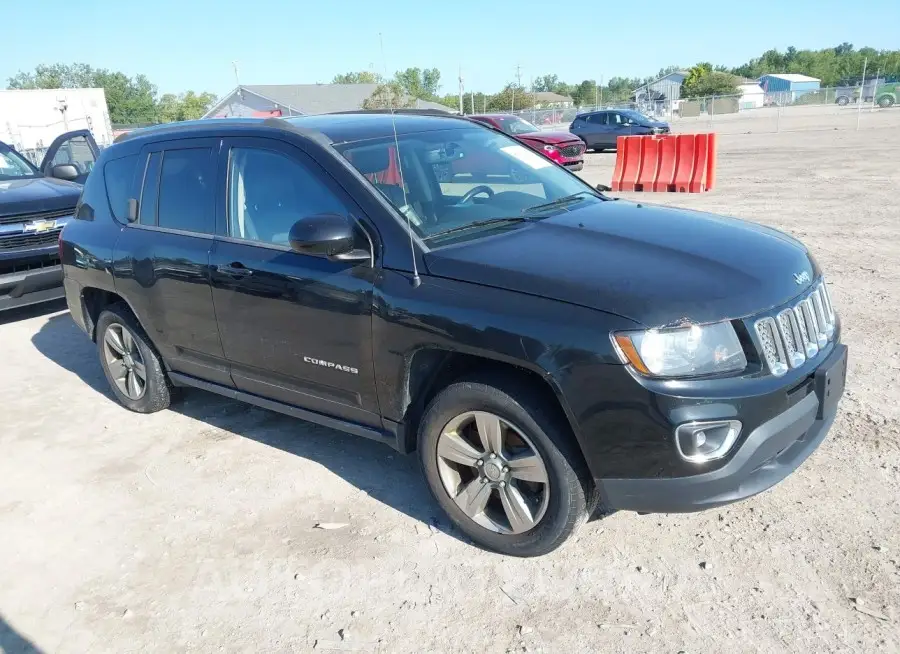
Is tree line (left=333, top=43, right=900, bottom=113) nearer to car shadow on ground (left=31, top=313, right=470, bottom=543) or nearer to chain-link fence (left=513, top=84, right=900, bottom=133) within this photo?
chain-link fence (left=513, top=84, right=900, bottom=133)

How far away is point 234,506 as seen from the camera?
3902mm

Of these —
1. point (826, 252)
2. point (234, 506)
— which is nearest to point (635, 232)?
point (234, 506)

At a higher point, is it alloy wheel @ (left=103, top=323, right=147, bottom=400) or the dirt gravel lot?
alloy wheel @ (left=103, top=323, right=147, bottom=400)

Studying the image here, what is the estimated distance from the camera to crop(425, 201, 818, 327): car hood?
9.10ft

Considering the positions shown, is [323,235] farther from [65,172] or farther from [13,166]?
[13,166]

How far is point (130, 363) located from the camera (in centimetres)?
515

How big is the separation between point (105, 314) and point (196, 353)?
1.20m

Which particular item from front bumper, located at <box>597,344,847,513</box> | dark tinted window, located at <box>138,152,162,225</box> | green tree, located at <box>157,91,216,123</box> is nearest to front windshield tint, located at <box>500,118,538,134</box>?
dark tinted window, located at <box>138,152,162,225</box>

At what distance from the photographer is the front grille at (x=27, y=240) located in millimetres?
7480

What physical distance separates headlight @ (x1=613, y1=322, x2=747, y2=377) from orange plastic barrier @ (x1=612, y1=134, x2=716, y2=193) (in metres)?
12.1

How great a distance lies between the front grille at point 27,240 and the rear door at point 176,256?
11.6 ft

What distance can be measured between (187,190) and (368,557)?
8.01 ft

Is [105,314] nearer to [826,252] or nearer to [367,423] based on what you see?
[367,423]

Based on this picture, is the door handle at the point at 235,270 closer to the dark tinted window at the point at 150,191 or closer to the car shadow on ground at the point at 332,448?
the dark tinted window at the point at 150,191
